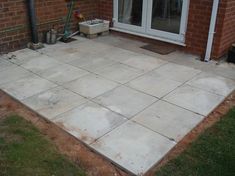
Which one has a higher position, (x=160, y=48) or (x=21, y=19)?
(x=21, y=19)

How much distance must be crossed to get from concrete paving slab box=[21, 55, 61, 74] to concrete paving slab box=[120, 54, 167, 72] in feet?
3.90

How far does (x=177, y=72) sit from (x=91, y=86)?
1392 mm

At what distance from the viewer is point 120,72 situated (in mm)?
4516

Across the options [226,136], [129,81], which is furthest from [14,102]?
[226,136]

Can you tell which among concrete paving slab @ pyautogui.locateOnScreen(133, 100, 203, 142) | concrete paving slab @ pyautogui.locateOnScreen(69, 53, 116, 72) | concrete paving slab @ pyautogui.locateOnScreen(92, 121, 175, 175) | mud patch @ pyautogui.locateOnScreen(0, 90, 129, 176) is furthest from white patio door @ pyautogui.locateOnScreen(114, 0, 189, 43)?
mud patch @ pyautogui.locateOnScreen(0, 90, 129, 176)

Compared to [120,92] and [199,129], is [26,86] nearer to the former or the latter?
[120,92]

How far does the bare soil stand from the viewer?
8.70 ft

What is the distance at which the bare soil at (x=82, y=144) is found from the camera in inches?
104

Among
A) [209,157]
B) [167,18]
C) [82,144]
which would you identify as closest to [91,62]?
[167,18]

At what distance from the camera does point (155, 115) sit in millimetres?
3404

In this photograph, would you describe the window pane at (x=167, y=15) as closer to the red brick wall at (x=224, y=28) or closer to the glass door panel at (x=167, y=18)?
the glass door panel at (x=167, y=18)

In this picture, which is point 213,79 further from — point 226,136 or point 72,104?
point 72,104

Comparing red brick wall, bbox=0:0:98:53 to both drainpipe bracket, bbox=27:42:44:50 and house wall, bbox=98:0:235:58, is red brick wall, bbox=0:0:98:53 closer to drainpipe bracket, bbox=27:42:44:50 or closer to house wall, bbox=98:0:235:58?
drainpipe bracket, bbox=27:42:44:50

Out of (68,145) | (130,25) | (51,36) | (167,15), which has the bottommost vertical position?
(68,145)
